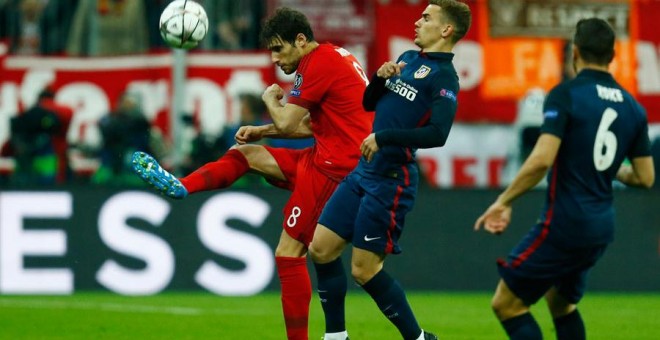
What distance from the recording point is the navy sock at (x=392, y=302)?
789cm

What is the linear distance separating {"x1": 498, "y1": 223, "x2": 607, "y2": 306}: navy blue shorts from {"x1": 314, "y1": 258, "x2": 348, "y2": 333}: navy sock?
1694mm

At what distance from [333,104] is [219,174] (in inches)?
32.6

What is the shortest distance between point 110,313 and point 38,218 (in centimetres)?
217

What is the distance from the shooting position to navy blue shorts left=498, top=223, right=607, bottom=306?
666cm

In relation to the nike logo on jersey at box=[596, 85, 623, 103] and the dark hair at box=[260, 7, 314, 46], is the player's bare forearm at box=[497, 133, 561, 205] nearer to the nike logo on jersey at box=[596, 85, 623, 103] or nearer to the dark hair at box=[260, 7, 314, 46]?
the nike logo on jersey at box=[596, 85, 623, 103]

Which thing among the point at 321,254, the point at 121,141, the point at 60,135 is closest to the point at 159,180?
the point at 321,254

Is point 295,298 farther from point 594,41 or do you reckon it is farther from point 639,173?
point 594,41

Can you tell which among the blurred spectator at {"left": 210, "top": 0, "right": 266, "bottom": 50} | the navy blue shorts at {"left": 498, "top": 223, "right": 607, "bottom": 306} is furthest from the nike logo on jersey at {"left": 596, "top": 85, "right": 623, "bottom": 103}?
the blurred spectator at {"left": 210, "top": 0, "right": 266, "bottom": 50}

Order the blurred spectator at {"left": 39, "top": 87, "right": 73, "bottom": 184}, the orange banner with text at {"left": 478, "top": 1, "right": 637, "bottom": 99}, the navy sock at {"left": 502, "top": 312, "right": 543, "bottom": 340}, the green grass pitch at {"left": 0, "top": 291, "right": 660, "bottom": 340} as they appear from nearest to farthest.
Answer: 1. the navy sock at {"left": 502, "top": 312, "right": 543, "bottom": 340}
2. the green grass pitch at {"left": 0, "top": 291, "right": 660, "bottom": 340}
3. the blurred spectator at {"left": 39, "top": 87, "right": 73, "bottom": 184}
4. the orange banner with text at {"left": 478, "top": 1, "right": 637, "bottom": 99}

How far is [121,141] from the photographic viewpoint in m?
14.8

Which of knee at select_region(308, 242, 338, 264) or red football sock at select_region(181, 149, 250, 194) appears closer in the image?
knee at select_region(308, 242, 338, 264)

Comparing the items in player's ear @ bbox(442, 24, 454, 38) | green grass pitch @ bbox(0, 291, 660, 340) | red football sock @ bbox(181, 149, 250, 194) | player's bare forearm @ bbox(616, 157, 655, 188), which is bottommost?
green grass pitch @ bbox(0, 291, 660, 340)

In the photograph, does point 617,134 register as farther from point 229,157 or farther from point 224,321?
point 224,321

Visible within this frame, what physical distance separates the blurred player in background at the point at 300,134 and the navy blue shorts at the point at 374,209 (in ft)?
1.04
